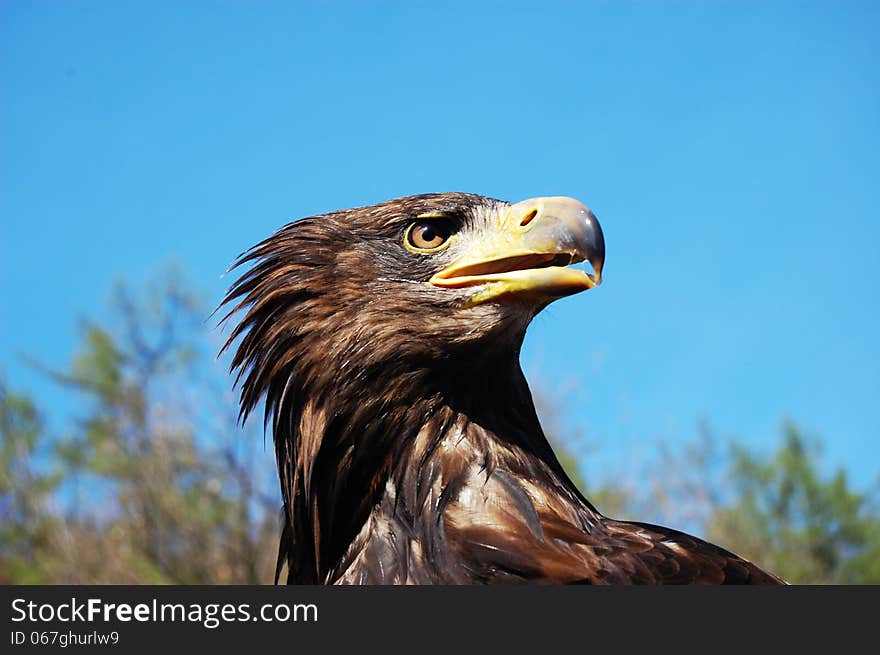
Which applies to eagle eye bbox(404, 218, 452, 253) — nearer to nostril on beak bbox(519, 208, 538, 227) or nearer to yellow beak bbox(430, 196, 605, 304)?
yellow beak bbox(430, 196, 605, 304)

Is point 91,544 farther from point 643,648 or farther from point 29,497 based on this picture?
point 643,648

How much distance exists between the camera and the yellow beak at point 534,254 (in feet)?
11.5

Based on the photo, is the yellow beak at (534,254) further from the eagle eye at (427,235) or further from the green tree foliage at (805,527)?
the green tree foliage at (805,527)

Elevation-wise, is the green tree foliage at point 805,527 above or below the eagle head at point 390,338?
above

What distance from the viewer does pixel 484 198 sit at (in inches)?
157

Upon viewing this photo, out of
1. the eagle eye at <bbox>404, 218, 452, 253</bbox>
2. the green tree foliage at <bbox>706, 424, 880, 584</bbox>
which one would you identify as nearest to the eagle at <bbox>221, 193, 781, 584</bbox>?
the eagle eye at <bbox>404, 218, 452, 253</bbox>

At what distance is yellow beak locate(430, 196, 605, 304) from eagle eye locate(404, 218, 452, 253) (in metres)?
0.16

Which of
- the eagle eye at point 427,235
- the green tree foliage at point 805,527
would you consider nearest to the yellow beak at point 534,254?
the eagle eye at point 427,235

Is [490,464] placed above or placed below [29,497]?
below

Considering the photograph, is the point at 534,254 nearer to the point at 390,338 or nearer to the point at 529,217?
the point at 529,217

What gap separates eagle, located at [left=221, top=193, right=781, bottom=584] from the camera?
3371 millimetres

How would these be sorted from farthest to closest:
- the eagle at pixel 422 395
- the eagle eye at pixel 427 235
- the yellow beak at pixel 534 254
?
the eagle eye at pixel 427 235 < the yellow beak at pixel 534 254 < the eagle at pixel 422 395

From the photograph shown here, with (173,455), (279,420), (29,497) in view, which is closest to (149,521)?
(173,455)

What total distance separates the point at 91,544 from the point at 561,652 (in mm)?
20266
